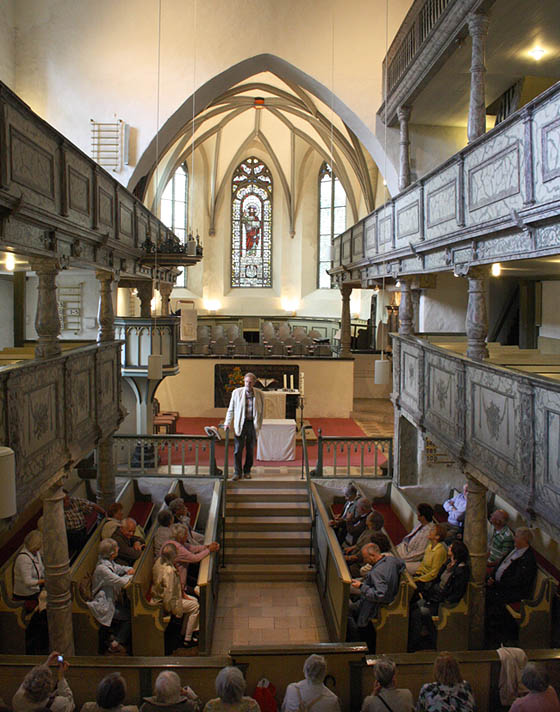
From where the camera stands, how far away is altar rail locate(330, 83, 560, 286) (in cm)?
515

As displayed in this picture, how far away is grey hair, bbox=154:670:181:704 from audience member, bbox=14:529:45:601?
10.2 ft

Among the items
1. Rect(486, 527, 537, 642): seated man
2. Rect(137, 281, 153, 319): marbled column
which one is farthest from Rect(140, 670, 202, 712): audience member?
Rect(137, 281, 153, 319): marbled column

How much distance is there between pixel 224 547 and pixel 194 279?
1945 centimetres

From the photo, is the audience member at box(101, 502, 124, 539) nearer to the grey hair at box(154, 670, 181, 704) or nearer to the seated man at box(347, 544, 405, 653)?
the seated man at box(347, 544, 405, 653)

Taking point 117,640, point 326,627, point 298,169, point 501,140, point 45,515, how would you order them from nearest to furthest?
point 501,140 < point 45,515 < point 117,640 < point 326,627 < point 298,169

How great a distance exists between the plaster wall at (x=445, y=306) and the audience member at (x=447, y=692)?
1012cm

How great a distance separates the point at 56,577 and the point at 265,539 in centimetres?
467

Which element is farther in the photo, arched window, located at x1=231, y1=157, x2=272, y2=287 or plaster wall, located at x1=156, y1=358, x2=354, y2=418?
arched window, located at x1=231, y1=157, x2=272, y2=287

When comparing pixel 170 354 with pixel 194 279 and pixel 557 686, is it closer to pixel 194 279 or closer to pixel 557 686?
pixel 557 686

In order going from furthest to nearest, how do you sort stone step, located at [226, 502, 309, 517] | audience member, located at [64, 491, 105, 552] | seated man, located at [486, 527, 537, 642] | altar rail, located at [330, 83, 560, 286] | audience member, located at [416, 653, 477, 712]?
stone step, located at [226, 502, 309, 517], audience member, located at [64, 491, 105, 552], seated man, located at [486, 527, 537, 642], altar rail, located at [330, 83, 560, 286], audience member, located at [416, 653, 477, 712]

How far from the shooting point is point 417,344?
9.18 m

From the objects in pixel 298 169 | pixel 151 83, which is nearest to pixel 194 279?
pixel 298 169

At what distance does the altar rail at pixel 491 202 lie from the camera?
16.9 feet

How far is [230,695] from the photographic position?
4.60 m
